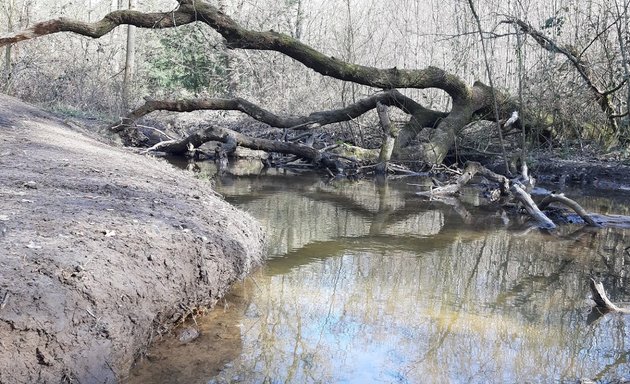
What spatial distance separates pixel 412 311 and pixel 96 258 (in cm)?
265

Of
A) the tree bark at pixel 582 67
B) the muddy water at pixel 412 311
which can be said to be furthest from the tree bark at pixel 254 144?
the muddy water at pixel 412 311

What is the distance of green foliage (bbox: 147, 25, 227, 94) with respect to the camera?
25.0 metres

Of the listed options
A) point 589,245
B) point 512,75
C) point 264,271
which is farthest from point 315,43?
point 264,271

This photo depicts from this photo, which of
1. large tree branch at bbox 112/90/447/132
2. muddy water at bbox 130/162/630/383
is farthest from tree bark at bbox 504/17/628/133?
muddy water at bbox 130/162/630/383

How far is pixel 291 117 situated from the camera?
51.7 ft

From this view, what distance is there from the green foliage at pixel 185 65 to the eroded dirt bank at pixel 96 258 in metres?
18.5

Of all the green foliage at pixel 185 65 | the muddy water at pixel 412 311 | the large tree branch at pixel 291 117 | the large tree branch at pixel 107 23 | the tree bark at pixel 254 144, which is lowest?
the muddy water at pixel 412 311

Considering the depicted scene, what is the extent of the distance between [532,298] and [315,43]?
19931mm

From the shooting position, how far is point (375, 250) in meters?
7.58

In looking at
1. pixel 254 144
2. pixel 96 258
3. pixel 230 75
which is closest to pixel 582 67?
pixel 254 144

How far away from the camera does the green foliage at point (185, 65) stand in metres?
25.0

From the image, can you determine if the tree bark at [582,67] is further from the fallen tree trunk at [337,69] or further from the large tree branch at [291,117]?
the large tree branch at [291,117]

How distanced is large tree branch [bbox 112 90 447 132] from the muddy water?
19.8ft

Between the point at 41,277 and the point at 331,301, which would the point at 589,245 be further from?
the point at 41,277
